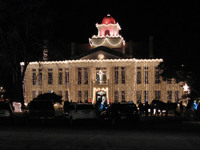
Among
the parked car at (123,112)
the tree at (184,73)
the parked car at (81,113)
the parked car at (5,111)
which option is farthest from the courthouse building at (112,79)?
the parked car at (81,113)

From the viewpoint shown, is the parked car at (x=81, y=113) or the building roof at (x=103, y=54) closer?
the parked car at (x=81, y=113)

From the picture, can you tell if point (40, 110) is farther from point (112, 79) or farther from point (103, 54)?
point (103, 54)

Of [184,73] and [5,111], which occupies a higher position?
[184,73]

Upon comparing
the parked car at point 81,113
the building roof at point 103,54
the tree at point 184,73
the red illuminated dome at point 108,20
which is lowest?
the parked car at point 81,113

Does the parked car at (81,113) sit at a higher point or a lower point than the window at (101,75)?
lower

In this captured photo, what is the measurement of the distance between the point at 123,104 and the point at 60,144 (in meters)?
12.9

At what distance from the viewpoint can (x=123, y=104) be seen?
25812 mm

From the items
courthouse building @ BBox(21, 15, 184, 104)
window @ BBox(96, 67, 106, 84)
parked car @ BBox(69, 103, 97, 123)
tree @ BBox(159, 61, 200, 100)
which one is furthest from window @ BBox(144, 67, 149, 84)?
parked car @ BBox(69, 103, 97, 123)

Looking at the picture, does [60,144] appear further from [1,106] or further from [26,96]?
[26,96]

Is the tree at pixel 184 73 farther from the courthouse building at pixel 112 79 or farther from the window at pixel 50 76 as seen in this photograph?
the window at pixel 50 76

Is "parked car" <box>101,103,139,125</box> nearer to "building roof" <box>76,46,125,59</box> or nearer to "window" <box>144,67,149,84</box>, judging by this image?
"building roof" <box>76,46,125,59</box>

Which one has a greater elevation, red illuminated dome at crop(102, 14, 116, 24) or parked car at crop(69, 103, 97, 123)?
red illuminated dome at crop(102, 14, 116, 24)

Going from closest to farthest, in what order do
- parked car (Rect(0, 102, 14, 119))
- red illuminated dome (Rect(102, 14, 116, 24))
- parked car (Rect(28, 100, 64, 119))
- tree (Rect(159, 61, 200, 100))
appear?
parked car (Rect(28, 100, 64, 119)) < parked car (Rect(0, 102, 14, 119)) < tree (Rect(159, 61, 200, 100)) < red illuminated dome (Rect(102, 14, 116, 24))

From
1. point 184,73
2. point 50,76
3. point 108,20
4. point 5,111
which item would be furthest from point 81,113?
point 108,20
